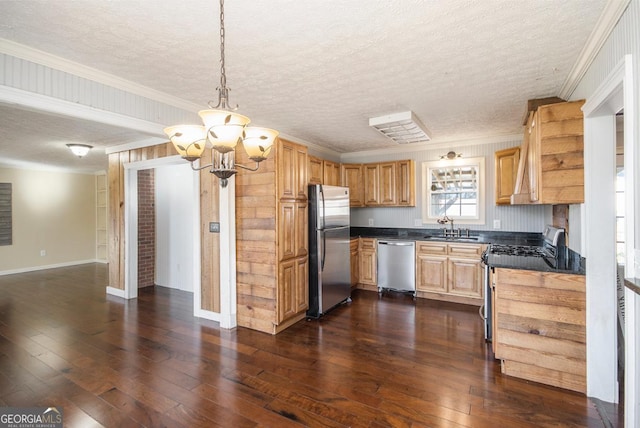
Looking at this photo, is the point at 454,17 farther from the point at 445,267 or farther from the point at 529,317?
the point at 445,267

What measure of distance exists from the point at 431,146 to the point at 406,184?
2.48 ft

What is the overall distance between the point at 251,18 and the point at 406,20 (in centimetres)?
91

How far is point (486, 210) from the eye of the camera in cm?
480

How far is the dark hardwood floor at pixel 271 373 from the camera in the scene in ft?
6.63

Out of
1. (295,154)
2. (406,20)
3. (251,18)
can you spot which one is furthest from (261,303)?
(406,20)

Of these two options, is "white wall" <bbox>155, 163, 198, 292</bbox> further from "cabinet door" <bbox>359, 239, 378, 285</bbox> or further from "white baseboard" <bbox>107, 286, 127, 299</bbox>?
"cabinet door" <bbox>359, 239, 378, 285</bbox>

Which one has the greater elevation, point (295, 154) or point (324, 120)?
point (324, 120)

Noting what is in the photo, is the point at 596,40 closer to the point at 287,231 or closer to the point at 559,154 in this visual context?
the point at 559,154

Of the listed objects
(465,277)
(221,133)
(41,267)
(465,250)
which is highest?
(221,133)

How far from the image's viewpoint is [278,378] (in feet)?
8.08

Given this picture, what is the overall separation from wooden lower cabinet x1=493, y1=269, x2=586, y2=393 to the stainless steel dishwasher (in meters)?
2.18

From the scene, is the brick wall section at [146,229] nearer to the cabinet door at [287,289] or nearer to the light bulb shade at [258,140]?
the cabinet door at [287,289]

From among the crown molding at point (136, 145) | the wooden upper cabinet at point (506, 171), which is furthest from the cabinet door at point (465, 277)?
the crown molding at point (136, 145)

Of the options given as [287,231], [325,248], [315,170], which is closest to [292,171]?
[287,231]
